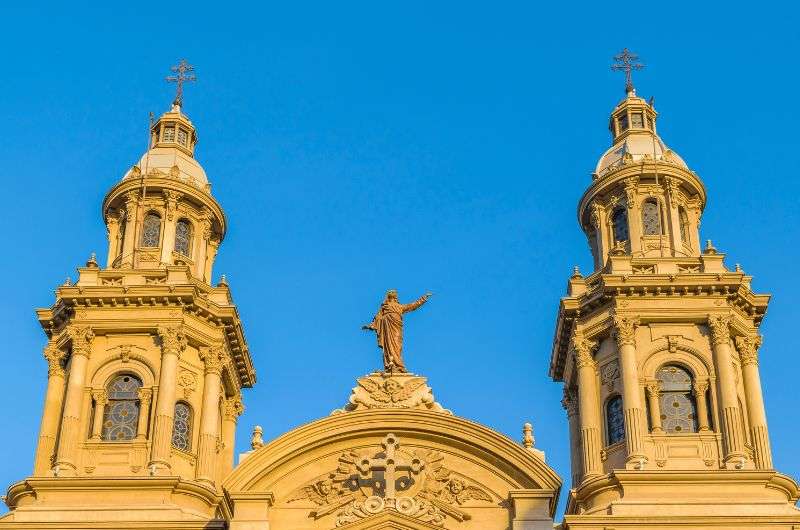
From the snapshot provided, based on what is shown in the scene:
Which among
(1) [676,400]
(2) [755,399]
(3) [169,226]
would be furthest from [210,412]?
(2) [755,399]

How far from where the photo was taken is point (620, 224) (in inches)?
1556

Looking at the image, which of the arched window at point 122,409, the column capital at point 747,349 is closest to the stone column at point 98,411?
the arched window at point 122,409

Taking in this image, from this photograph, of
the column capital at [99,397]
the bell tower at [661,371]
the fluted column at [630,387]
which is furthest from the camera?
the column capital at [99,397]

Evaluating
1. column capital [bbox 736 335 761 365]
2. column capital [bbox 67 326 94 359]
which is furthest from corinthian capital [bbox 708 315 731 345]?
column capital [bbox 67 326 94 359]

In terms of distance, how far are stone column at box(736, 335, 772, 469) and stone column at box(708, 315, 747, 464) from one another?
0.51 metres

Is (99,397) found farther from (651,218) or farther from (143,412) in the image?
(651,218)

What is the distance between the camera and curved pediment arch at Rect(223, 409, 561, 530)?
32688 mm

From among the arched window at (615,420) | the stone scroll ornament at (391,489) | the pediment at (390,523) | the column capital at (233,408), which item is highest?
the column capital at (233,408)

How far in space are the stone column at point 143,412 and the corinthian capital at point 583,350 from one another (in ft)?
36.0

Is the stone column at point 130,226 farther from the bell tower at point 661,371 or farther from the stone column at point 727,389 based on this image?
the stone column at point 727,389

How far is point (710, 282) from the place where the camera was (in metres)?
36.1

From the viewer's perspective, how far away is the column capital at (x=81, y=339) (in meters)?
36.2

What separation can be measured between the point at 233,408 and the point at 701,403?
13.2 metres

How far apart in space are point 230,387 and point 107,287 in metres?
4.77
